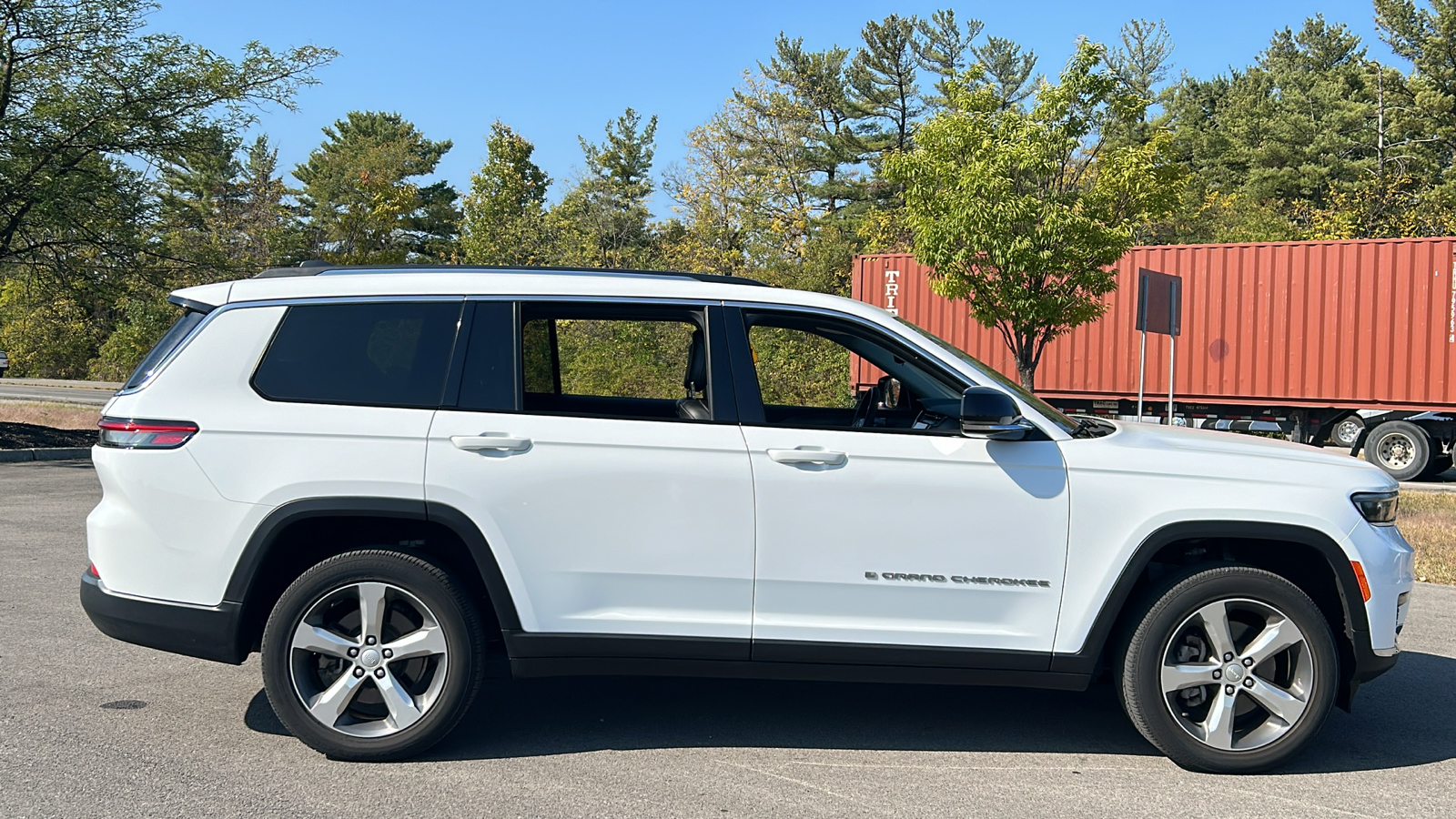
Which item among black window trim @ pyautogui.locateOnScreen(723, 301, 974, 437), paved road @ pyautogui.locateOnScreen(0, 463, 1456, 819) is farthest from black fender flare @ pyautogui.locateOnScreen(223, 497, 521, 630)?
black window trim @ pyautogui.locateOnScreen(723, 301, 974, 437)

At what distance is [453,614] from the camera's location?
4148 millimetres

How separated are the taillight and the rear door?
91cm

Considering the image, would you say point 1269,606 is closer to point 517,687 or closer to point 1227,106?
point 517,687

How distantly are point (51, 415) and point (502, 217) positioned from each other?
20509 millimetres

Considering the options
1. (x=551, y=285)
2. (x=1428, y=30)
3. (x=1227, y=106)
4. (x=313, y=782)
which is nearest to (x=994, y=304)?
(x=551, y=285)

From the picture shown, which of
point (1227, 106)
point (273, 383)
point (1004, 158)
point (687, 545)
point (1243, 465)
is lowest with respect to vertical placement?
point (687, 545)

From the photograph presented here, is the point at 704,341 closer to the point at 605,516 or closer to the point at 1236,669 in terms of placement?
the point at 605,516

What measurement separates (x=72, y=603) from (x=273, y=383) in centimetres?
333

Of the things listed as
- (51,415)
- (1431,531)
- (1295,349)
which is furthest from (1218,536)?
(51,415)

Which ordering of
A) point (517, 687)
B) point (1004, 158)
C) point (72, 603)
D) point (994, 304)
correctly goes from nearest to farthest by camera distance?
point (517, 687)
point (72, 603)
point (1004, 158)
point (994, 304)

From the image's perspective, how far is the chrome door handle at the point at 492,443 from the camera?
13.7 feet

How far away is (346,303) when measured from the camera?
171 inches

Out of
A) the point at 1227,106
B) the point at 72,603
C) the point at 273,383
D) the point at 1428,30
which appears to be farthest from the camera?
the point at 1227,106

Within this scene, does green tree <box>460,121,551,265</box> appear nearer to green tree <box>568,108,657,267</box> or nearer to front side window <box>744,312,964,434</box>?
green tree <box>568,108,657,267</box>
